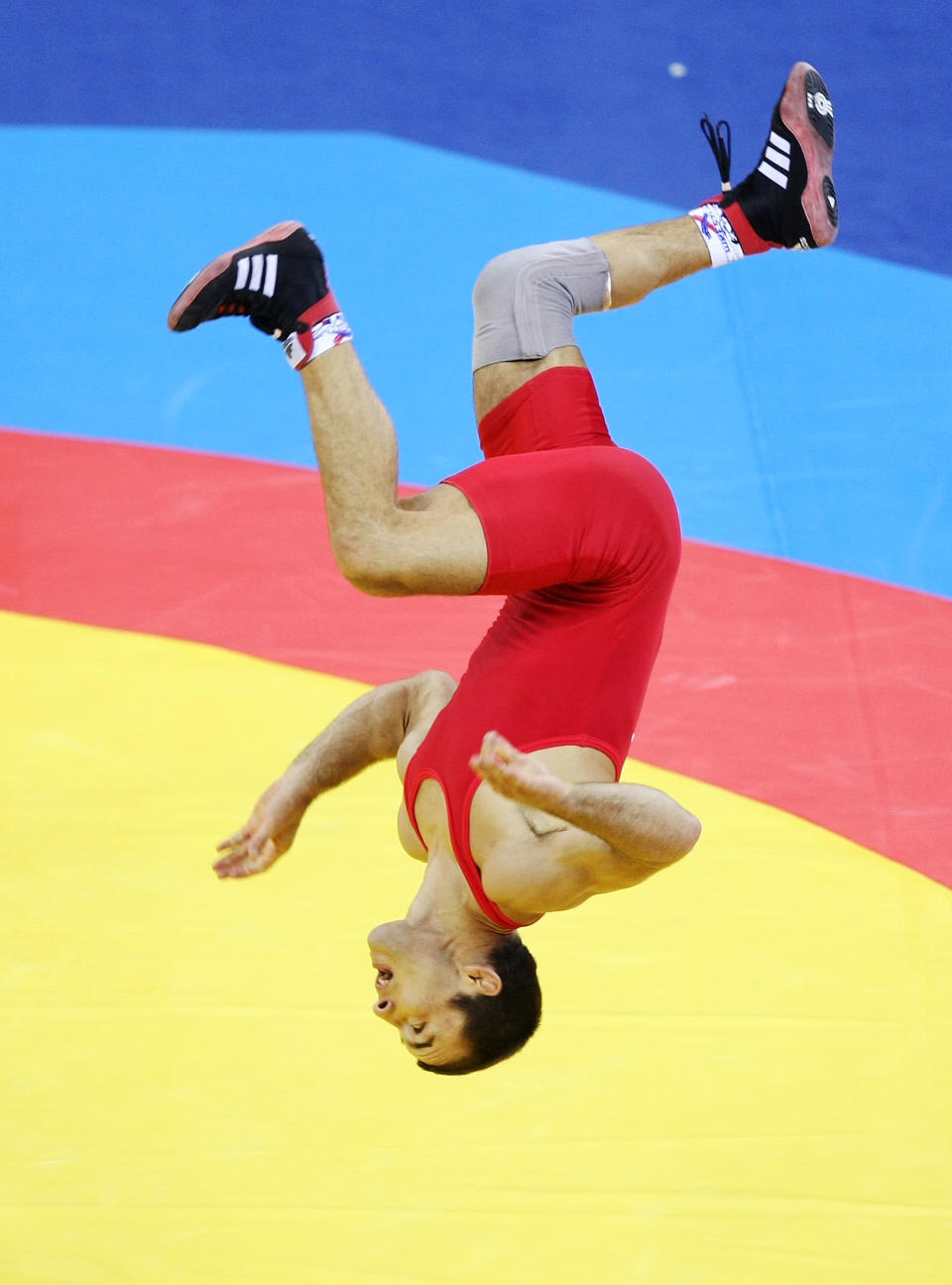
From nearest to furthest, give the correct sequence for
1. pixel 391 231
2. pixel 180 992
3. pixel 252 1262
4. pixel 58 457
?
pixel 252 1262, pixel 180 992, pixel 58 457, pixel 391 231

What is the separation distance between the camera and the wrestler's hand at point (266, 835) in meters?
3.99

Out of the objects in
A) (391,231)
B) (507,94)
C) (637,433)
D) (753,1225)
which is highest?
(507,94)

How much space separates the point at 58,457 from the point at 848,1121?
3935 mm

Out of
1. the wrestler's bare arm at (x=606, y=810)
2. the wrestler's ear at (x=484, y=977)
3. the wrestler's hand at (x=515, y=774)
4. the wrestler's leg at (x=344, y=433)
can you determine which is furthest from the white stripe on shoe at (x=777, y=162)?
the wrestler's ear at (x=484, y=977)

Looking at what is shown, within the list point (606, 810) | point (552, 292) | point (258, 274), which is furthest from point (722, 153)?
point (606, 810)

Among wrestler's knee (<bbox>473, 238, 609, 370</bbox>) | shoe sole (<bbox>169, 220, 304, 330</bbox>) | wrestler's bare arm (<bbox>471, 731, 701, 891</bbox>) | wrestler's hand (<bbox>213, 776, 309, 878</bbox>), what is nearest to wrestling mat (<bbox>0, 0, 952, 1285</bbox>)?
wrestler's hand (<bbox>213, 776, 309, 878</bbox>)

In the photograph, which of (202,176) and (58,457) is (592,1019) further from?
(202,176)

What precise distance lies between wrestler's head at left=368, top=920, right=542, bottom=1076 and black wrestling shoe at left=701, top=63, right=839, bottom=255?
6.02ft

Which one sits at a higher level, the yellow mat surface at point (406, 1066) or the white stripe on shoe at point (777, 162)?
the white stripe on shoe at point (777, 162)

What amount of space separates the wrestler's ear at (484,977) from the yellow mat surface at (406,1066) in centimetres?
63

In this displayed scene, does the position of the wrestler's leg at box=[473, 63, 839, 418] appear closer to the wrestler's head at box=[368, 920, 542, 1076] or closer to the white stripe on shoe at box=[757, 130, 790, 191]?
the white stripe on shoe at box=[757, 130, 790, 191]

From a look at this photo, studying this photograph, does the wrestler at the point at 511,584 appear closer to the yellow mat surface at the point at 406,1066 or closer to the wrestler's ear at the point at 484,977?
the wrestler's ear at the point at 484,977

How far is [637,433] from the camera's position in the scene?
6.77 metres

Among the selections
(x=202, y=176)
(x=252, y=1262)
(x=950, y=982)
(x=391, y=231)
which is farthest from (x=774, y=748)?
(x=202, y=176)
